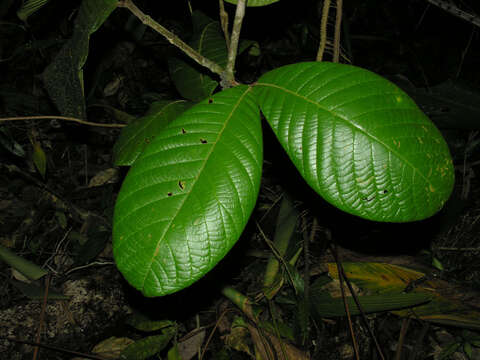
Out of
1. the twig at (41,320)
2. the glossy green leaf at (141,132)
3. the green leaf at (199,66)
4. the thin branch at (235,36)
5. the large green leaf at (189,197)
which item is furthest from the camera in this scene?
the twig at (41,320)

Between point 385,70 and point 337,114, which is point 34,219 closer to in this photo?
point 337,114

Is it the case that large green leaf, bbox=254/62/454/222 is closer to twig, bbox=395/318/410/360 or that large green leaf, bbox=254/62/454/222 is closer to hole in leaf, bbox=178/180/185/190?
hole in leaf, bbox=178/180/185/190

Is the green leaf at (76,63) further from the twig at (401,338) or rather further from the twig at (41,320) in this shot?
the twig at (401,338)

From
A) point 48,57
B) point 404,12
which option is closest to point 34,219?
point 48,57

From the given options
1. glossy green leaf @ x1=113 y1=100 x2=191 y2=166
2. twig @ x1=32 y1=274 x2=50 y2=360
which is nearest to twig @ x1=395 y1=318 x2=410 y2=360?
glossy green leaf @ x1=113 y1=100 x2=191 y2=166

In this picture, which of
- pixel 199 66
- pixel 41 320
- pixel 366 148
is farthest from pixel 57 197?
pixel 366 148

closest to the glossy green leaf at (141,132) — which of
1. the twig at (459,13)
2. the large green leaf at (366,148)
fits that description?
the large green leaf at (366,148)
